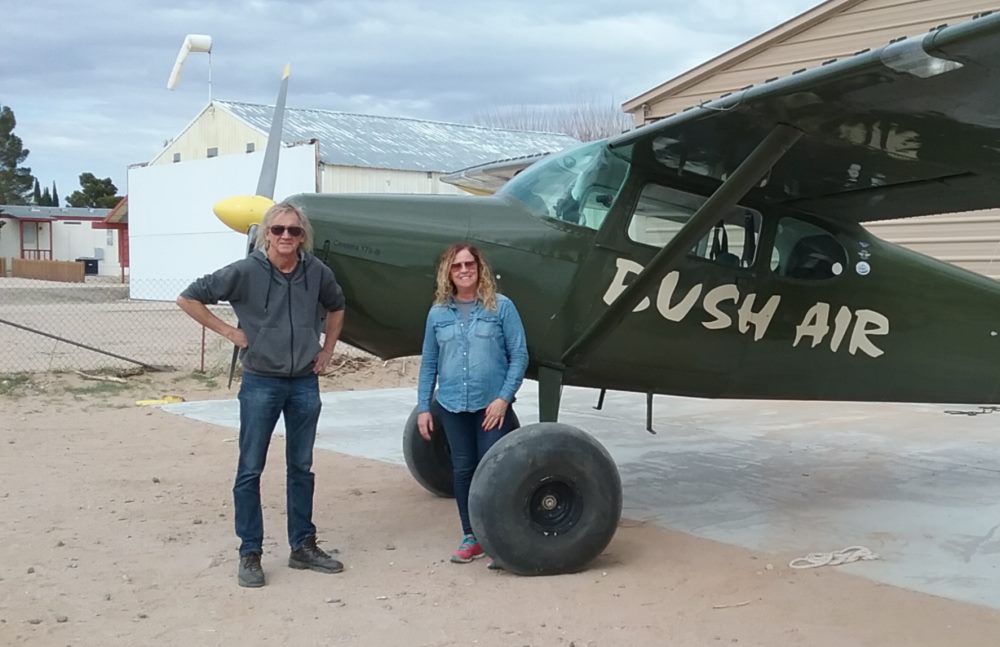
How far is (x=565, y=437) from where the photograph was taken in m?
5.12

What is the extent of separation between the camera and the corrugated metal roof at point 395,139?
2948 centimetres

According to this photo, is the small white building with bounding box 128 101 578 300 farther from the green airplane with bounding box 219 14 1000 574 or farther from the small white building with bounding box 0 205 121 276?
the small white building with bounding box 0 205 121 276

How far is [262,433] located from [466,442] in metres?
1.08

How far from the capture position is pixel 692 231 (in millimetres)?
5180

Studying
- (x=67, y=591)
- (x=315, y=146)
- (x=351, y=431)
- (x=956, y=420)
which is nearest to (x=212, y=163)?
(x=315, y=146)

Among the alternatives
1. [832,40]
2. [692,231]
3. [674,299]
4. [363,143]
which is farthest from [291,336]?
[363,143]

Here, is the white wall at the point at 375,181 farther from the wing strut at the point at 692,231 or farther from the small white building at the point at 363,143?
the wing strut at the point at 692,231

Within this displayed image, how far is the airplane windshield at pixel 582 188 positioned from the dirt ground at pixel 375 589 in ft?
6.38

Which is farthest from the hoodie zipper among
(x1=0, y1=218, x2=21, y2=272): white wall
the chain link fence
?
(x1=0, y1=218, x2=21, y2=272): white wall

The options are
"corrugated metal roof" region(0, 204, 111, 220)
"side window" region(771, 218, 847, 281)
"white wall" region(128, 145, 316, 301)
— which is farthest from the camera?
"corrugated metal roof" region(0, 204, 111, 220)

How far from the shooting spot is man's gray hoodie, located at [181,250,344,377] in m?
4.90

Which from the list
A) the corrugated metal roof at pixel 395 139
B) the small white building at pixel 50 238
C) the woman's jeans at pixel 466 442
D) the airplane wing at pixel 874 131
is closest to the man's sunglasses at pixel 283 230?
the woman's jeans at pixel 466 442

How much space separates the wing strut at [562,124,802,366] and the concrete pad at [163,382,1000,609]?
1.46 m

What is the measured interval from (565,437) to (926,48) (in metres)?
2.52
